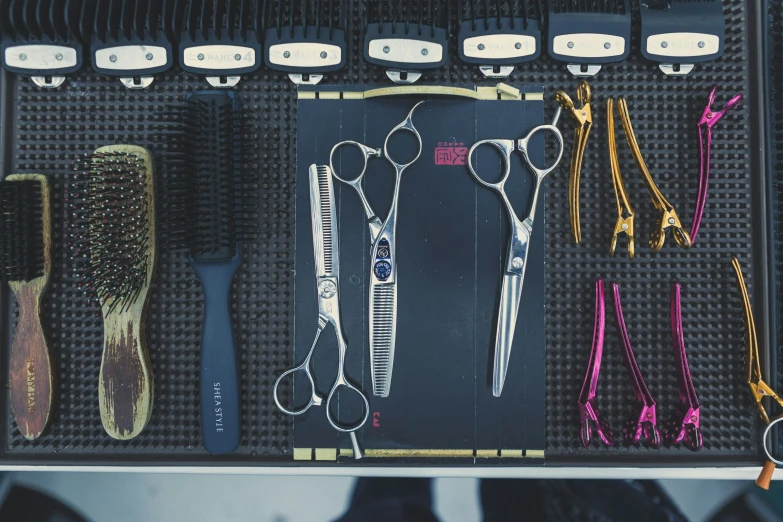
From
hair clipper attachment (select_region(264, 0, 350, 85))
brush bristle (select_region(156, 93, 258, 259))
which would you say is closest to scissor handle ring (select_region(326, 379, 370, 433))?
brush bristle (select_region(156, 93, 258, 259))

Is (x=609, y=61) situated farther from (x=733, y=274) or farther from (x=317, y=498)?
(x=317, y=498)

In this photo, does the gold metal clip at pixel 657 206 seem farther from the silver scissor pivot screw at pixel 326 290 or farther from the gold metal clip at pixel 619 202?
the silver scissor pivot screw at pixel 326 290

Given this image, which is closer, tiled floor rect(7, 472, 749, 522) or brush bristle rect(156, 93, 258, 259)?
brush bristle rect(156, 93, 258, 259)

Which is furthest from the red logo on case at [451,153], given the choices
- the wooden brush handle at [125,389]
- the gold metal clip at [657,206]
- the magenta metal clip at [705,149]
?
the wooden brush handle at [125,389]

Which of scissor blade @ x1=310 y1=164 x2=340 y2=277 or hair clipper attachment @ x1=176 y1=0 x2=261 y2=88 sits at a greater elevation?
hair clipper attachment @ x1=176 y1=0 x2=261 y2=88

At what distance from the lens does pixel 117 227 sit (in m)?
0.69

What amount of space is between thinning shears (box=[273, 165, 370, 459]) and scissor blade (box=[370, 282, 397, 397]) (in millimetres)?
48

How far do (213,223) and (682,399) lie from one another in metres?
0.75

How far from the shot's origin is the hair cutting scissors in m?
0.72

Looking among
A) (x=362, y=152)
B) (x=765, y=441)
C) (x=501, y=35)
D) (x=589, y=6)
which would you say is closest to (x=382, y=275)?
(x=362, y=152)

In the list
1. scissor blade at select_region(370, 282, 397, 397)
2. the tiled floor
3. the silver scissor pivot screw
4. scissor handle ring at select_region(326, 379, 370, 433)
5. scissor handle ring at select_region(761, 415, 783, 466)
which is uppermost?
the silver scissor pivot screw

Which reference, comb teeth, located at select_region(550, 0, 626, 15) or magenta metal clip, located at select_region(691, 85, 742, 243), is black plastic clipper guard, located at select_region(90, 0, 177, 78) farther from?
magenta metal clip, located at select_region(691, 85, 742, 243)

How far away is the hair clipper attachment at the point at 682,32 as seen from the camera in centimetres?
74

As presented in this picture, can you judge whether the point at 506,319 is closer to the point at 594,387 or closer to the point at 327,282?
the point at 594,387
